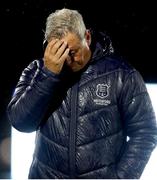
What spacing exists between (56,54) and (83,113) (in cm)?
Answer: 48

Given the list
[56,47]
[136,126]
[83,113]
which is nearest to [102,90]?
[83,113]

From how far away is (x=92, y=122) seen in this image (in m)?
2.86

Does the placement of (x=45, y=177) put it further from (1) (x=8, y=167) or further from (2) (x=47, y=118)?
(1) (x=8, y=167)

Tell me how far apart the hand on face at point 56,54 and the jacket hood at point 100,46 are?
339mm

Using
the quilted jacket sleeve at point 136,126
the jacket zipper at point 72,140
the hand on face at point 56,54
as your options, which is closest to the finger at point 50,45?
the hand on face at point 56,54

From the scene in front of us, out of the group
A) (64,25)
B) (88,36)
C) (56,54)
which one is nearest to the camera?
(56,54)

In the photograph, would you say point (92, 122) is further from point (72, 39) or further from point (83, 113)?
point (72, 39)

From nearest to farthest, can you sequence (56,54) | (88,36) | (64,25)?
(56,54)
(64,25)
(88,36)

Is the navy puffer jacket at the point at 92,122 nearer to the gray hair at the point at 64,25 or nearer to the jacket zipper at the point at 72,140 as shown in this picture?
the jacket zipper at the point at 72,140

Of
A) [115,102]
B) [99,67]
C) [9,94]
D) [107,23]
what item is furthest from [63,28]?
[9,94]

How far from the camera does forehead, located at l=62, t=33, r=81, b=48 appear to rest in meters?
2.79

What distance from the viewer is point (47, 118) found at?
9.57 feet

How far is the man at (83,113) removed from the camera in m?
2.81

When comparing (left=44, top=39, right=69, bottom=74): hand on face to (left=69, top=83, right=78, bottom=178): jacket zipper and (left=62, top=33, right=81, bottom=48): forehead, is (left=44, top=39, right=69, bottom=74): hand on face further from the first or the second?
(left=69, top=83, right=78, bottom=178): jacket zipper
